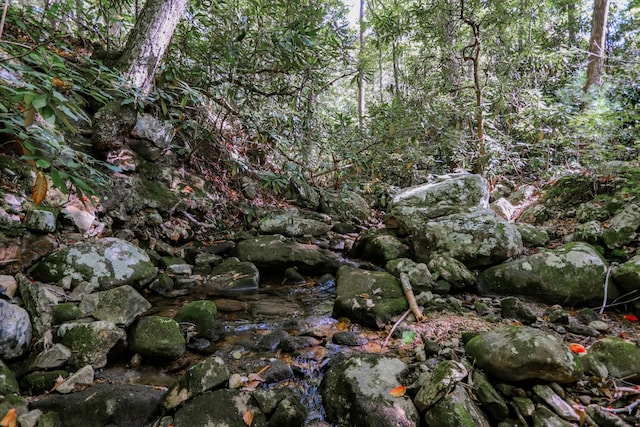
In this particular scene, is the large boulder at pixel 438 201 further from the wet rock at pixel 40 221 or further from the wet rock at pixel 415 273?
the wet rock at pixel 40 221

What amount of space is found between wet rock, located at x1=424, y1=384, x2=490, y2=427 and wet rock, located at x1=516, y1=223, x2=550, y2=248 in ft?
11.8

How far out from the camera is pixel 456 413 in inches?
77.7

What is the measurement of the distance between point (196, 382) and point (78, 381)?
0.85m

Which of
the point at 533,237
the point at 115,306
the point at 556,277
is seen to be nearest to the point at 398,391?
the point at 115,306

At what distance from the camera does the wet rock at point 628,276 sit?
3455 mm

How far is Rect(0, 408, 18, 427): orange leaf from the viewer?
1.85 m

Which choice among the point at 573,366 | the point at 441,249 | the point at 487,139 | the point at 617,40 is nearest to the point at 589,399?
the point at 573,366

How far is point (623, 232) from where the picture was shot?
14.0 ft

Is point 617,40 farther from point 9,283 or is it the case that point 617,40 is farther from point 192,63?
point 9,283

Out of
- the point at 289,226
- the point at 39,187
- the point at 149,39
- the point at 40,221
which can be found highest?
the point at 149,39

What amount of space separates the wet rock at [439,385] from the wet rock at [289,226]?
4.49 metres

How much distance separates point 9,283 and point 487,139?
797 centimetres

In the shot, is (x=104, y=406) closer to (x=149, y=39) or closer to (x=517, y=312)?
(x=517, y=312)

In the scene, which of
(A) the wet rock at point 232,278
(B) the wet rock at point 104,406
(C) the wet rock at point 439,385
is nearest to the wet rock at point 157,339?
(B) the wet rock at point 104,406
